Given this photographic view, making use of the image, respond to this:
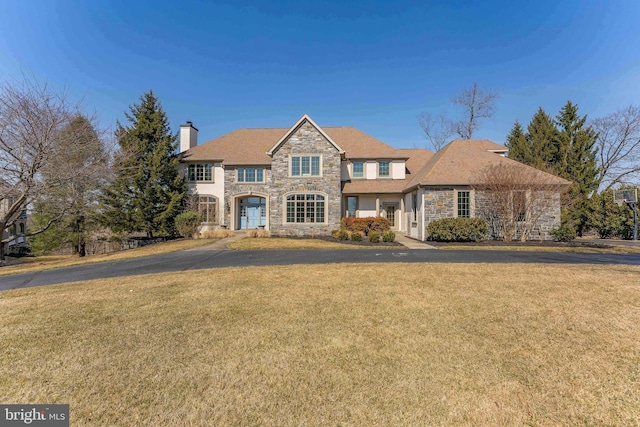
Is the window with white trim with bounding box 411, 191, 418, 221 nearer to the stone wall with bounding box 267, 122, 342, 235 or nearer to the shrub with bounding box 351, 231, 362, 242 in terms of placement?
the shrub with bounding box 351, 231, 362, 242

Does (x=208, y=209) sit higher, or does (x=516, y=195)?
(x=516, y=195)

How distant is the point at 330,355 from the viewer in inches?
143

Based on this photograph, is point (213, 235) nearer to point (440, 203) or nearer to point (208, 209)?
point (208, 209)

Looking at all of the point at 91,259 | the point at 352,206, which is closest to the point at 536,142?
the point at 352,206

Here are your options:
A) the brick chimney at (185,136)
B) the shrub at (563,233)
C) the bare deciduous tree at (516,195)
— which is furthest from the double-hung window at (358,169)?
the brick chimney at (185,136)

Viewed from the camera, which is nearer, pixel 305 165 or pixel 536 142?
pixel 305 165

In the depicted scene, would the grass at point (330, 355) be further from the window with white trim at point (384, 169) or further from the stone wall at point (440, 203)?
the window with white trim at point (384, 169)

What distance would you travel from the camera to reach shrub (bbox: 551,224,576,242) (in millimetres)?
15930

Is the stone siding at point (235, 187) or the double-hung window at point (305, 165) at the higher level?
the double-hung window at point (305, 165)

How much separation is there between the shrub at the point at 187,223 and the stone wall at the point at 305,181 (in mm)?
5429

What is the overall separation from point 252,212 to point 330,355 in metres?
20.5

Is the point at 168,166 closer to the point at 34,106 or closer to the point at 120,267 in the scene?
the point at 34,106

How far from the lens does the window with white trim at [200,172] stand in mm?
22500

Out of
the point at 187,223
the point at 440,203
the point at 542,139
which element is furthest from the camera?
the point at 542,139
